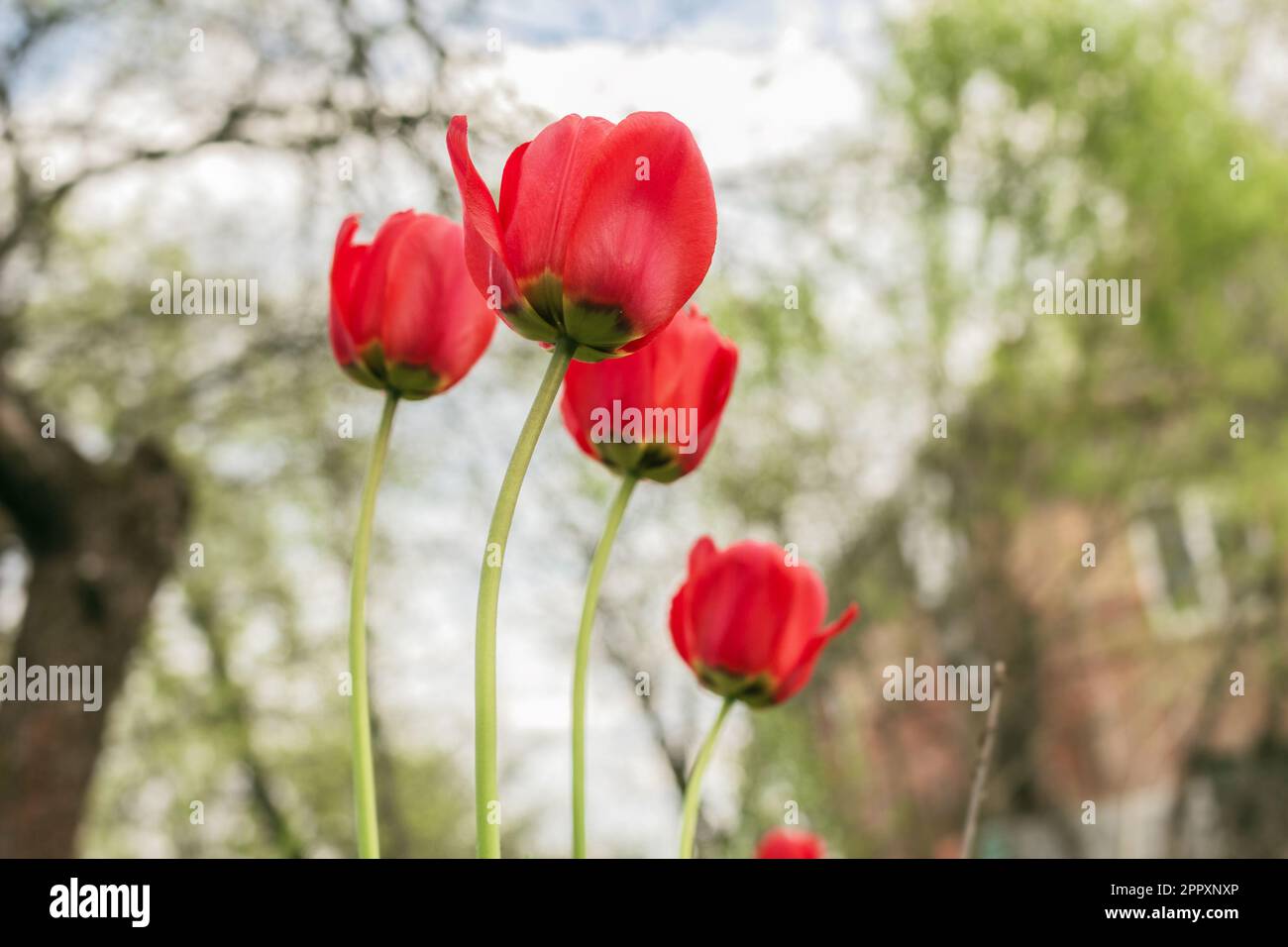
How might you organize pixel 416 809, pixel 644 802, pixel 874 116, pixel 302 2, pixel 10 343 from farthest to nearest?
pixel 416 809 < pixel 874 116 < pixel 644 802 < pixel 10 343 < pixel 302 2

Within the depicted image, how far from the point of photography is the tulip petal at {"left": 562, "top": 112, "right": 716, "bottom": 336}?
0.46 metres

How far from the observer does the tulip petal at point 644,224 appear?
0.46 meters

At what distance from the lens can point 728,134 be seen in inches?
198

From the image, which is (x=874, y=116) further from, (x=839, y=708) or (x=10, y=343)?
(x=10, y=343)

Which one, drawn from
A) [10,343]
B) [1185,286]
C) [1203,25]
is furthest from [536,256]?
[1203,25]

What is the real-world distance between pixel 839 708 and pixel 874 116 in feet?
15.5
